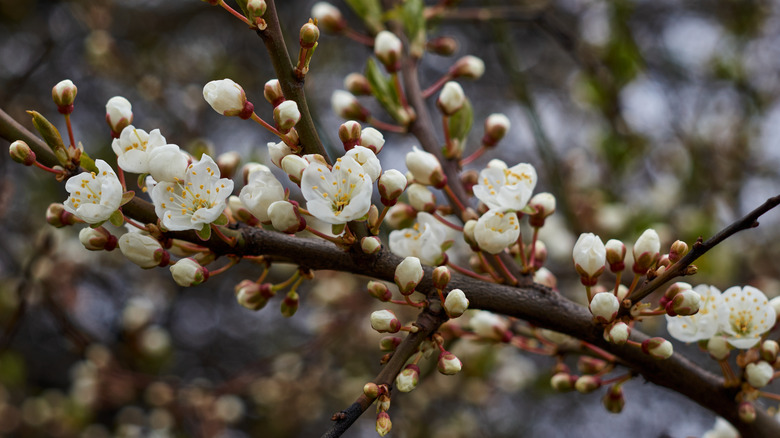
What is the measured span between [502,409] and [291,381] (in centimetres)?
222

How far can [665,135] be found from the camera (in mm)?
5129

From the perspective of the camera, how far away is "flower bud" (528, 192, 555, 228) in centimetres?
153

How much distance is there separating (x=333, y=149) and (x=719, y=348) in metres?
1.53

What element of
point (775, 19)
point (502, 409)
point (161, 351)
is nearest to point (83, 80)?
point (161, 351)

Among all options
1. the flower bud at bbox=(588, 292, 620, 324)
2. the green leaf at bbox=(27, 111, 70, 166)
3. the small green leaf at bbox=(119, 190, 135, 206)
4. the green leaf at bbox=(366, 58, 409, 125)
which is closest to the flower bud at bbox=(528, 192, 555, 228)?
the flower bud at bbox=(588, 292, 620, 324)

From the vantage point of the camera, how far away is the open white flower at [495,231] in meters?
1.37

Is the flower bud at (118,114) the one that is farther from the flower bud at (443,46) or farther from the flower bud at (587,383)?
the flower bud at (443,46)

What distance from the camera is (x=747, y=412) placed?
140cm

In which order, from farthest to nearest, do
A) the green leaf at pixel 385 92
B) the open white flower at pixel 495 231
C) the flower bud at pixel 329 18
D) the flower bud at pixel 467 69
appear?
the flower bud at pixel 329 18, the flower bud at pixel 467 69, the green leaf at pixel 385 92, the open white flower at pixel 495 231

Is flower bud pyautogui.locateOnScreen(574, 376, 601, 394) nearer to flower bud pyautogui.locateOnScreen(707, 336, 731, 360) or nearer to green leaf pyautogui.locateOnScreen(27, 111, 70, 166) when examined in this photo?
flower bud pyautogui.locateOnScreen(707, 336, 731, 360)

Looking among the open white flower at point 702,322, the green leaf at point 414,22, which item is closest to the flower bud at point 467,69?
the green leaf at point 414,22

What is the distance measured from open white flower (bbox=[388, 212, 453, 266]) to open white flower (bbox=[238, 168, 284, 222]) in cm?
35

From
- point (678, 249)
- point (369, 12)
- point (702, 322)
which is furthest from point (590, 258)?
point (369, 12)

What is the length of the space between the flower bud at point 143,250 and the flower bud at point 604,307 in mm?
807
